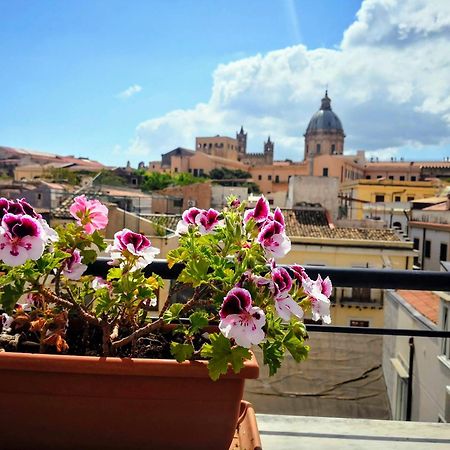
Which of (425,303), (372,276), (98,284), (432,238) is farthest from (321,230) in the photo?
(98,284)

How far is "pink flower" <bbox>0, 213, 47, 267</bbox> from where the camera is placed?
1.15 m

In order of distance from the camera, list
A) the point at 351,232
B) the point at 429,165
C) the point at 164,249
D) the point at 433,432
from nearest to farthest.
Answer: the point at 433,432
the point at 164,249
the point at 351,232
the point at 429,165

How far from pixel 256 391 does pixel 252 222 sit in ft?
24.3

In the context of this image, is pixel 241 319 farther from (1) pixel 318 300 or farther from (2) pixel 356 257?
(2) pixel 356 257

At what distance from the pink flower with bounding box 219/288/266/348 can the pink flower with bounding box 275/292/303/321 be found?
0.25 ft

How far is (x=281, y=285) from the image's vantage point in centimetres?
121

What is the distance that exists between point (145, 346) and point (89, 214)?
36cm

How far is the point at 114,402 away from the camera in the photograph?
1.21 m

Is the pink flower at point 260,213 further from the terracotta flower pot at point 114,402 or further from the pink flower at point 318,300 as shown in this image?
the terracotta flower pot at point 114,402

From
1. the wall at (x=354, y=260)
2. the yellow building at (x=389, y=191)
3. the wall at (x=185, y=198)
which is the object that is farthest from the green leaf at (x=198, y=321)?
the yellow building at (x=389, y=191)

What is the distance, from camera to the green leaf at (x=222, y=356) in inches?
44.1

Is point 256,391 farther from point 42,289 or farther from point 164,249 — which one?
point 42,289

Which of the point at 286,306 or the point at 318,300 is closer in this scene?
the point at 286,306

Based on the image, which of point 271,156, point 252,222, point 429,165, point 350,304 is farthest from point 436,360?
point 271,156
